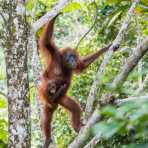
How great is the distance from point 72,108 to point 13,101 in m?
1.22

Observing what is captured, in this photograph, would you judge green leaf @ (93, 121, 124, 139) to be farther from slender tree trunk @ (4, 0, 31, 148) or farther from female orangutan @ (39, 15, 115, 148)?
female orangutan @ (39, 15, 115, 148)

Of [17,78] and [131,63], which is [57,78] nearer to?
[17,78]

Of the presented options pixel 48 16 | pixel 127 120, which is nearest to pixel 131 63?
pixel 127 120

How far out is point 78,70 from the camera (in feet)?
12.6

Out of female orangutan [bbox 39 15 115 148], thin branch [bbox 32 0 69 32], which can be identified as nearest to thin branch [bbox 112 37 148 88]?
thin branch [bbox 32 0 69 32]

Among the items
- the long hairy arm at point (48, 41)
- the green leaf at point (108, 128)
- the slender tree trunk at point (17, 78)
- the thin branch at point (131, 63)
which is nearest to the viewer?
the green leaf at point (108, 128)

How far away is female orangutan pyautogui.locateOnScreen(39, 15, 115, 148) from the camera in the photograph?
11.7ft

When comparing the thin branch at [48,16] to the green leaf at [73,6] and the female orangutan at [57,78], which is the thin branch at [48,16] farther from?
the green leaf at [73,6]


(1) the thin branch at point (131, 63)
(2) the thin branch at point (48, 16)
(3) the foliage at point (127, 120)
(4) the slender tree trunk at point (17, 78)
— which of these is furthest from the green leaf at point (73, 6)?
(3) the foliage at point (127, 120)

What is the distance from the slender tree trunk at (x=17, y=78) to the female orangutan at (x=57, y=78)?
0.72 meters

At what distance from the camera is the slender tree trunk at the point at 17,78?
262 cm

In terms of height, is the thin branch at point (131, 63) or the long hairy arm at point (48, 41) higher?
the thin branch at point (131, 63)

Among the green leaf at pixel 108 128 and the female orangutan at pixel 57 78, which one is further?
the female orangutan at pixel 57 78

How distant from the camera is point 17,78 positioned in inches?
103
